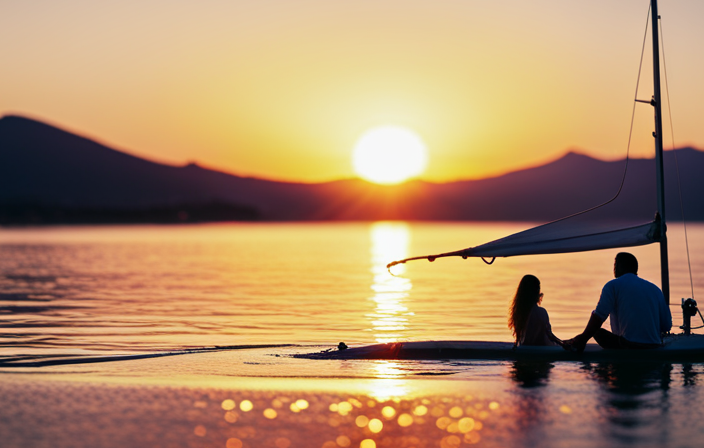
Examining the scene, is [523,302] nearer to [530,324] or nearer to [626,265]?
[530,324]

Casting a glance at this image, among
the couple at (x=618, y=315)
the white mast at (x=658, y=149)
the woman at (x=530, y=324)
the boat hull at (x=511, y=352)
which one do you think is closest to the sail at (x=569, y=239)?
the white mast at (x=658, y=149)

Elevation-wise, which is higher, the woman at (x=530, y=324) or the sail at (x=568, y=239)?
the sail at (x=568, y=239)

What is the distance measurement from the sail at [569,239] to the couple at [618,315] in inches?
42.7

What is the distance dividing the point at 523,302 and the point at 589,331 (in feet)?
4.01

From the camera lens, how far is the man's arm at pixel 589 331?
46.4 feet

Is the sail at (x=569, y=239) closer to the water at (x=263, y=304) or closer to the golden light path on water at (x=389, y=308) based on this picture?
the golden light path on water at (x=389, y=308)

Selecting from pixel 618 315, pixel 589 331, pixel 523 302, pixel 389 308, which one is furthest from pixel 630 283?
pixel 389 308

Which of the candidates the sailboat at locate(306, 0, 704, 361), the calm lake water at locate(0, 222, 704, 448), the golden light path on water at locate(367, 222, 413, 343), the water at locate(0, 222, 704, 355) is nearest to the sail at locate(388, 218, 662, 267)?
the sailboat at locate(306, 0, 704, 361)

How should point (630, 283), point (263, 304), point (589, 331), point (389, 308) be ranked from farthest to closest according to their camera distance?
point (263, 304) < point (389, 308) < point (589, 331) < point (630, 283)

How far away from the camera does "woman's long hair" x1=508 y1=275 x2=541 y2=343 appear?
14.8m

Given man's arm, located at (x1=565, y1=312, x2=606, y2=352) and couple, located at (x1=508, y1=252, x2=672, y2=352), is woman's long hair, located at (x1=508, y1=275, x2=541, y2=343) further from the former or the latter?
man's arm, located at (x1=565, y1=312, x2=606, y2=352)

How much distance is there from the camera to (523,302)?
1488 centimetres

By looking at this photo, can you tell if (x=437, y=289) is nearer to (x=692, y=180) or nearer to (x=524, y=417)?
(x=692, y=180)

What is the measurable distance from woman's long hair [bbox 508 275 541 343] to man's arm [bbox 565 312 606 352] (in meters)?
0.85
